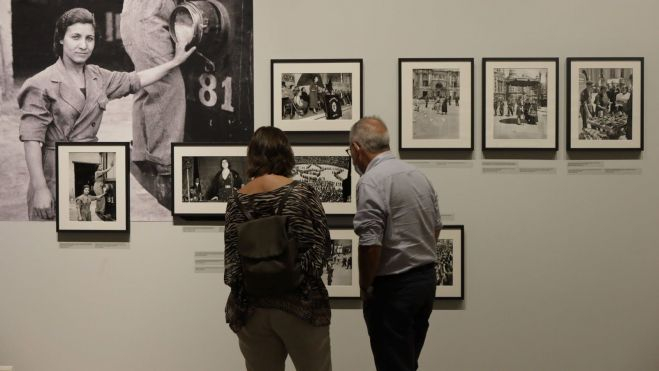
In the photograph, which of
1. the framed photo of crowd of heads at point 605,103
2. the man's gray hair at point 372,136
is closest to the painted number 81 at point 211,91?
the man's gray hair at point 372,136

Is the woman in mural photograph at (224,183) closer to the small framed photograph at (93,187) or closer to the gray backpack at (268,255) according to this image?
the small framed photograph at (93,187)

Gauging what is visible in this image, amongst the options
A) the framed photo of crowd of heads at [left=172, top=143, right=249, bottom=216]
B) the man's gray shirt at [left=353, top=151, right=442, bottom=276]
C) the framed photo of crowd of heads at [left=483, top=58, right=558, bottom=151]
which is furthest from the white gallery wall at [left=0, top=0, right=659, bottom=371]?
the man's gray shirt at [left=353, top=151, right=442, bottom=276]

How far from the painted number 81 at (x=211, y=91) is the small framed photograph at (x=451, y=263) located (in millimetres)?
1780

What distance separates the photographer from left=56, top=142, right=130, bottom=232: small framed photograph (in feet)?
15.2

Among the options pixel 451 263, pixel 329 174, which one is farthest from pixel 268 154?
pixel 451 263

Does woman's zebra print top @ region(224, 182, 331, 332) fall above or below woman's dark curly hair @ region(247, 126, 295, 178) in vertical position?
below

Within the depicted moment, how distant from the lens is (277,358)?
3186 mm

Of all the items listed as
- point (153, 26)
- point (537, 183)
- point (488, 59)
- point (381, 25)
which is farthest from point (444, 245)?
point (153, 26)

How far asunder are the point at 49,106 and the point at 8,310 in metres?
1.52

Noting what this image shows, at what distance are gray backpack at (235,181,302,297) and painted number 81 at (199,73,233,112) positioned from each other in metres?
1.78

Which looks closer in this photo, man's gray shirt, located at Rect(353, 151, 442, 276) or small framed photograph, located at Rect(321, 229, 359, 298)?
man's gray shirt, located at Rect(353, 151, 442, 276)

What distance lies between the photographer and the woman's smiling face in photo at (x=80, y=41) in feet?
15.2

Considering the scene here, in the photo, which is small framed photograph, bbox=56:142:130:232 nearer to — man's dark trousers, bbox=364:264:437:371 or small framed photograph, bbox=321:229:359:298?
small framed photograph, bbox=321:229:359:298

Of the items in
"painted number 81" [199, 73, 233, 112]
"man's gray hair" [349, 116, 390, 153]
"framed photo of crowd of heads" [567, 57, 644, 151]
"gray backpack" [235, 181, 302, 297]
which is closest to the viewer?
"gray backpack" [235, 181, 302, 297]
